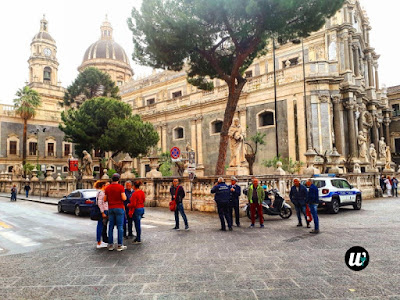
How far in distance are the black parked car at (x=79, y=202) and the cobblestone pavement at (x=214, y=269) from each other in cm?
653

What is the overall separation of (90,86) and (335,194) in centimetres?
3635

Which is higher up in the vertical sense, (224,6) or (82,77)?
(82,77)

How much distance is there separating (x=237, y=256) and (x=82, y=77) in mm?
39798

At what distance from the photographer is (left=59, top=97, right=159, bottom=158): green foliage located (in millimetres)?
29344

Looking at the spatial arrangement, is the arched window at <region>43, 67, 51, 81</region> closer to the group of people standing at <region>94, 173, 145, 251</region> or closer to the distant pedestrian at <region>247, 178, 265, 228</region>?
the group of people standing at <region>94, 173, 145, 251</region>

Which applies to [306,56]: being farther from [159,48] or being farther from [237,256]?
[237,256]

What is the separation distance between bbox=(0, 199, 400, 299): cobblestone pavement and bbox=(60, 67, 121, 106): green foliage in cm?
3602

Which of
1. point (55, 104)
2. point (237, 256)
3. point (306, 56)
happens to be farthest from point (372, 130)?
point (55, 104)

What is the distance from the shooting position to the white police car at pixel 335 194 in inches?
490

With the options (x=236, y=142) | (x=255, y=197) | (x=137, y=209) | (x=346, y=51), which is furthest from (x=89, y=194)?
(x=346, y=51)

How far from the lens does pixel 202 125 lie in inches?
1233

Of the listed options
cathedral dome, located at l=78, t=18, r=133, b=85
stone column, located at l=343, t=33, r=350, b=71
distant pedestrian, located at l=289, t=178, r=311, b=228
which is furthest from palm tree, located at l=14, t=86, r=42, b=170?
distant pedestrian, located at l=289, t=178, r=311, b=228

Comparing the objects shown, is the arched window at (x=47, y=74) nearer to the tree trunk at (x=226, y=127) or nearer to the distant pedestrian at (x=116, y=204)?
the tree trunk at (x=226, y=127)

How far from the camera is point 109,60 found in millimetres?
60469
